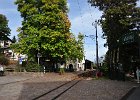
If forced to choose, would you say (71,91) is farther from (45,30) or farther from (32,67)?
(45,30)

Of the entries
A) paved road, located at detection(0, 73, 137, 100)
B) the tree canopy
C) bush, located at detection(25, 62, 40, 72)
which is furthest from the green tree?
paved road, located at detection(0, 73, 137, 100)

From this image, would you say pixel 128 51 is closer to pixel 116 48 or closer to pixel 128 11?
pixel 116 48

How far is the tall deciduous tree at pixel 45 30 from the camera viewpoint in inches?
2461

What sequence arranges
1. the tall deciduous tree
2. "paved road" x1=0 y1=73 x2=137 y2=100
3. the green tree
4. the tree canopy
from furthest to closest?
the green tree, the tall deciduous tree, the tree canopy, "paved road" x1=0 y1=73 x2=137 y2=100

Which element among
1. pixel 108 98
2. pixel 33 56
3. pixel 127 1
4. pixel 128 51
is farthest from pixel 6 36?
pixel 108 98

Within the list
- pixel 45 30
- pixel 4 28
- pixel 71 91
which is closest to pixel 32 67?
pixel 45 30

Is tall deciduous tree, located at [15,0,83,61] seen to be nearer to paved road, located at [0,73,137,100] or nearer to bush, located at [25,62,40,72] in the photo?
bush, located at [25,62,40,72]

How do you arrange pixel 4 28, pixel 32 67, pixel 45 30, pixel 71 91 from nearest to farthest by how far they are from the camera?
pixel 71 91, pixel 32 67, pixel 45 30, pixel 4 28

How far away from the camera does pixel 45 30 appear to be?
6250 cm

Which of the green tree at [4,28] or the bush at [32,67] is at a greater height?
the green tree at [4,28]

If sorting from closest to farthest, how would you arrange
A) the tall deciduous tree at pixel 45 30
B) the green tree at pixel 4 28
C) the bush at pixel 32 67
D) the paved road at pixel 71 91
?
the paved road at pixel 71 91, the bush at pixel 32 67, the tall deciduous tree at pixel 45 30, the green tree at pixel 4 28

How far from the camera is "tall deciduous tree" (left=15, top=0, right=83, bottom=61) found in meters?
62.5

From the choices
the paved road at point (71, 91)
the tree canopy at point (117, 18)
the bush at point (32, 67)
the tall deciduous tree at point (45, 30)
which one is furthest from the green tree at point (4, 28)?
the paved road at point (71, 91)

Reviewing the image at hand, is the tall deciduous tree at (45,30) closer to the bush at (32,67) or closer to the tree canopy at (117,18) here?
the bush at (32,67)
